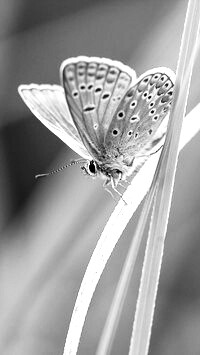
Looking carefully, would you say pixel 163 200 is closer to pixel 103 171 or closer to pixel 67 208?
pixel 103 171

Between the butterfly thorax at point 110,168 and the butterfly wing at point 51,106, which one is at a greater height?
the butterfly wing at point 51,106

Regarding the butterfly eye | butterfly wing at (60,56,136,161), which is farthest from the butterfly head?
the butterfly eye

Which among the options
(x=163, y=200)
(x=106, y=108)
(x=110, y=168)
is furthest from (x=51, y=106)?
(x=163, y=200)

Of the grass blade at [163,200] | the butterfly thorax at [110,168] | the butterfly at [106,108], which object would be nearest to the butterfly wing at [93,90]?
the butterfly at [106,108]

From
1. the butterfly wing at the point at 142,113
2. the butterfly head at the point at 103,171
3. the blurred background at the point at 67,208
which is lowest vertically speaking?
the blurred background at the point at 67,208

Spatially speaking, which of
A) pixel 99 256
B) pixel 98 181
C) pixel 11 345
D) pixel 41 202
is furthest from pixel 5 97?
pixel 99 256

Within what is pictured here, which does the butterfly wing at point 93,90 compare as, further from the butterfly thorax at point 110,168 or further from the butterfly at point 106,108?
the butterfly thorax at point 110,168
